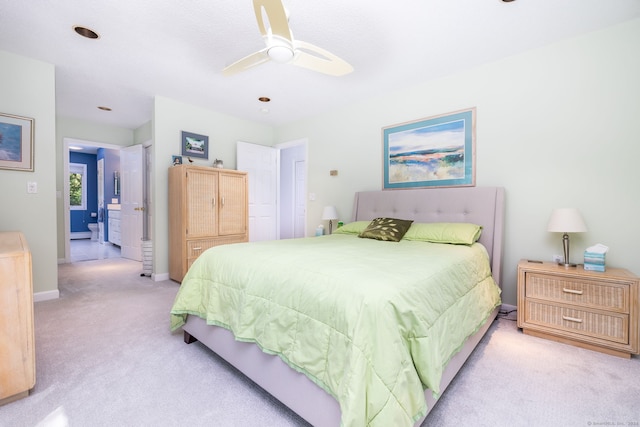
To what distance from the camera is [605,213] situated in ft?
7.51

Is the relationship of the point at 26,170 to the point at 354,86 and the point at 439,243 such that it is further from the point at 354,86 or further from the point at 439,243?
the point at 439,243

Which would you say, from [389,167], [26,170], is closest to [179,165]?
[26,170]

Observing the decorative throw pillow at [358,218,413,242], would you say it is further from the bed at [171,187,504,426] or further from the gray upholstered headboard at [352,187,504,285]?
the bed at [171,187,504,426]

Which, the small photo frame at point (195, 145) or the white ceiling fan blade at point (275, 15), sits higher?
the white ceiling fan blade at point (275, 15)

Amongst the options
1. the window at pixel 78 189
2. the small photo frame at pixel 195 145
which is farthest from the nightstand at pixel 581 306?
the window at pixel 78 189

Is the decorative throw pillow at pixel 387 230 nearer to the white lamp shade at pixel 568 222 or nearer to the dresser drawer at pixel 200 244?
the white lamp shade at pixel 568 222

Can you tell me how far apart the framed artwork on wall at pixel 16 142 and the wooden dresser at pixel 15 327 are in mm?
1999

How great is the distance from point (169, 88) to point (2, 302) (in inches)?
116

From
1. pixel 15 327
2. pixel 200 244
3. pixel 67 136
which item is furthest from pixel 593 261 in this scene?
pixel 67 136

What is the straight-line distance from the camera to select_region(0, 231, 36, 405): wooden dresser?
1.40 meters

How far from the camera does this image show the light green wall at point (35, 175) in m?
2.78

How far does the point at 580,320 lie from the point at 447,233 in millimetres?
1066

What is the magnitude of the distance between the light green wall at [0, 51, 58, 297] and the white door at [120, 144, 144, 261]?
2001 mm

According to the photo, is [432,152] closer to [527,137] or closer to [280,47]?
[527,137]
